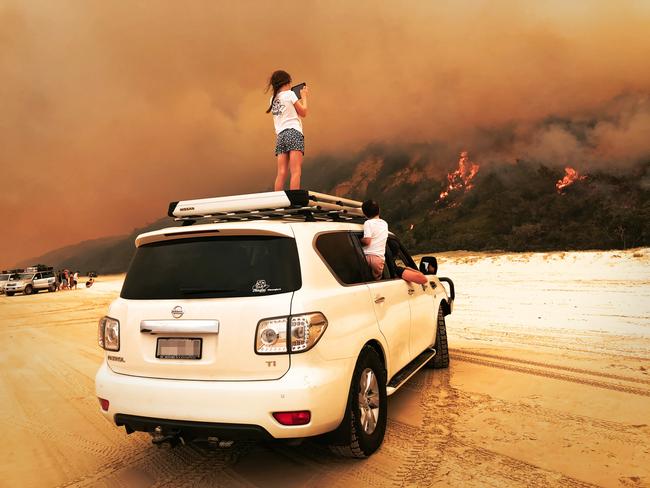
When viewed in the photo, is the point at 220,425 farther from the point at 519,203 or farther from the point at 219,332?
the point at 519,203

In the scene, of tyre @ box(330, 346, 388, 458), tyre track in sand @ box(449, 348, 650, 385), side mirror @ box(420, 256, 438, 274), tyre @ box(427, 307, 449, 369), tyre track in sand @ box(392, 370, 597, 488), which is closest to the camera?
tyre track in sand @ box(392, 370, 597, 488)

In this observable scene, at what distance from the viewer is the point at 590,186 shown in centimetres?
11712

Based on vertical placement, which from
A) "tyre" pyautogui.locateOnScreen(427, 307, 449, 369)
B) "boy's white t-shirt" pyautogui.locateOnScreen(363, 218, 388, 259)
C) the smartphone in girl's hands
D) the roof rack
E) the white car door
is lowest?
"tyre" pyautogui.locateOnScreen(427, 307, 449, 369)

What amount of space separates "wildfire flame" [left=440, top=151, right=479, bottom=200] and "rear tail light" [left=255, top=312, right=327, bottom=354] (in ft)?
491

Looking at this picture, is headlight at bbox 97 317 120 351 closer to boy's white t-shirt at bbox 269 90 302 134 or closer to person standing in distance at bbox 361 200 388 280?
person standing in distance at bbox 361 200 388 280

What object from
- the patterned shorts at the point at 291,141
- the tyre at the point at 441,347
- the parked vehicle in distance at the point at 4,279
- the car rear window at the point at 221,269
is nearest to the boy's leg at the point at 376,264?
the car rear window at the point at 221,269

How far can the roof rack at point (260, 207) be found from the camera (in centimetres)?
381

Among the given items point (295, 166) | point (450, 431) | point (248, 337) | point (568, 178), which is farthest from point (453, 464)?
point (568, 178)

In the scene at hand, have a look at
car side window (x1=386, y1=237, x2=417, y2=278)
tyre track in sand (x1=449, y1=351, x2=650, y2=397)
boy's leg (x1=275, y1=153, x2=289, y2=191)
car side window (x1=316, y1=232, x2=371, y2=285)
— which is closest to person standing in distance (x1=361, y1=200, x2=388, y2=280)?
car side window (x1=316, y1=232, x2=371, y2=285)

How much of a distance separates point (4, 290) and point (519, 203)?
10027cm

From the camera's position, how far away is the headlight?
3564 mm

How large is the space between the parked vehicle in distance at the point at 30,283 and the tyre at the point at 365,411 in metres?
42.7

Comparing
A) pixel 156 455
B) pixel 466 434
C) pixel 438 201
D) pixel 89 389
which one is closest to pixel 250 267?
pixel 156 455

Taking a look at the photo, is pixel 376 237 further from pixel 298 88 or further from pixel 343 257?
pixel 298 88
